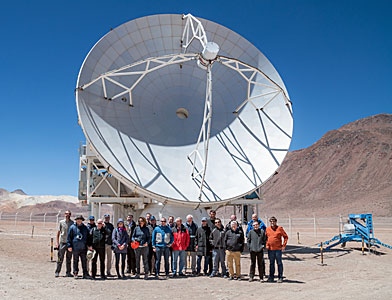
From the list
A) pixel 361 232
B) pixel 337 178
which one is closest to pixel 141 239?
pixel 361 232

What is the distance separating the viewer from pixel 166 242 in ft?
41.8

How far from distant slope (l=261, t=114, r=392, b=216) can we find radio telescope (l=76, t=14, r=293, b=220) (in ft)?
190

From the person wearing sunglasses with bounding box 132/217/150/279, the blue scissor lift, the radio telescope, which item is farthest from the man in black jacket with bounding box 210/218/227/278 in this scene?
the blue scissor lift

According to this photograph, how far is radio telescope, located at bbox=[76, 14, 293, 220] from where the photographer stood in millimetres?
17781

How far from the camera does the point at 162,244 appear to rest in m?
12.7

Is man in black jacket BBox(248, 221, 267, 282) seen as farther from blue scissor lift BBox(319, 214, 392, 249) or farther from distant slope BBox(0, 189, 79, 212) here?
distant slope BBox(0, 189, 79, 212)

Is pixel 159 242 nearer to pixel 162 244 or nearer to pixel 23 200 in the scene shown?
pixel 162 244

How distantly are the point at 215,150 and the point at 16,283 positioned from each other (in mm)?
11707

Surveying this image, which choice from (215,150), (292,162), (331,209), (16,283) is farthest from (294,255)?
(292,162)

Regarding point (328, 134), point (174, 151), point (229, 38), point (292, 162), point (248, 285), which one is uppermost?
point (328, 134)

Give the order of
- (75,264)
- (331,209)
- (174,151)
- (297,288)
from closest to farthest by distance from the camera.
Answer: (297,288) → (75,264) → (174,151) → (331,209)

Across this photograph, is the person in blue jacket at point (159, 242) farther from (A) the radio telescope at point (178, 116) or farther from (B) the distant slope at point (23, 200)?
(B) the distant slope at point (23, 200)

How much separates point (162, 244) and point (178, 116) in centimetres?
920

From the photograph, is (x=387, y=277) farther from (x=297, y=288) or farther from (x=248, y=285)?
(x=248, y=285)
